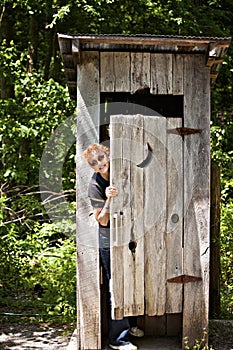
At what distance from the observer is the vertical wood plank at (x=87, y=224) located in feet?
15.0

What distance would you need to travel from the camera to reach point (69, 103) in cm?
893

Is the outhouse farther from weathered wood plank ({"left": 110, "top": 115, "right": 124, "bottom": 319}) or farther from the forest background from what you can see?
the forest background

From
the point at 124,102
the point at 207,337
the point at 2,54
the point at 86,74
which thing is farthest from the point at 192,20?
the point at 207,337

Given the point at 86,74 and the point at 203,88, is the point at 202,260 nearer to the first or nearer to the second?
the point at 203,88

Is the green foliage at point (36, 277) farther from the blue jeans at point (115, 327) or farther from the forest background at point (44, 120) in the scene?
the blue jeans at point (115, 327)

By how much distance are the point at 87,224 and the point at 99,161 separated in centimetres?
54

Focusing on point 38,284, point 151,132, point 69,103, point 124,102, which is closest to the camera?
point 151,132

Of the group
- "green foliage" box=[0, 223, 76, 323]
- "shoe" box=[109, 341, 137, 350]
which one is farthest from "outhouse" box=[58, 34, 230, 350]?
"green foliage" box=[0, 223, 76, 323]

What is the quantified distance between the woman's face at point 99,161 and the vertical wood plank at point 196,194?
667 millimetres

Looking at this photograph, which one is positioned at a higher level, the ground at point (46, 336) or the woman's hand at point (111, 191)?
the woman's hand at point (111, 191)

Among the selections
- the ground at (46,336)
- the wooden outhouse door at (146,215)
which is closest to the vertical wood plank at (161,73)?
the wooden outhouse door at (146,215)

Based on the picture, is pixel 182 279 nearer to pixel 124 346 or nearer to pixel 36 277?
pixel 124 346

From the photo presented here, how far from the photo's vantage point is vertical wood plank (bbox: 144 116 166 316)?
14.7 feet

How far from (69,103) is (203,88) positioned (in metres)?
4.58
